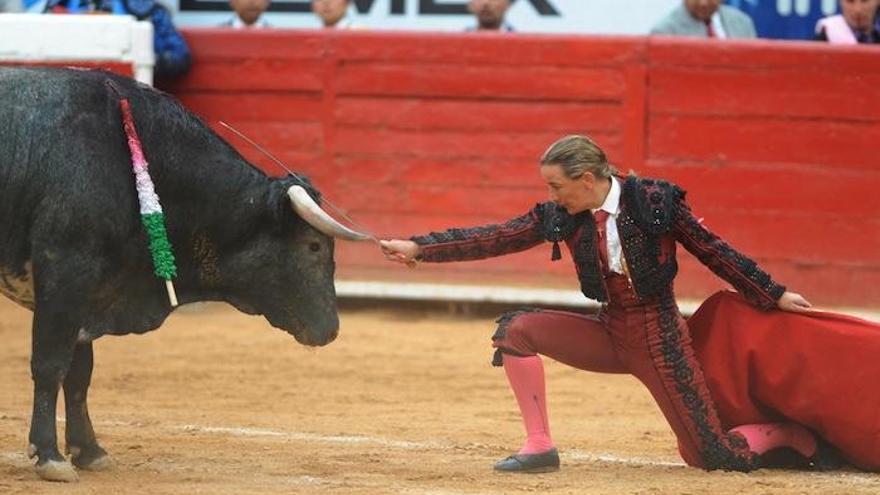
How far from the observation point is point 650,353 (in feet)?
18.0

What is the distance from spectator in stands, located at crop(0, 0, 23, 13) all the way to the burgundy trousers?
221 inches

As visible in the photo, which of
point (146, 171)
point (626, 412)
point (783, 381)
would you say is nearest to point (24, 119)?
point (146, 171)

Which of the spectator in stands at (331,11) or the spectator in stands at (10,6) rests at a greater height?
the spectator in stands at (331,11)

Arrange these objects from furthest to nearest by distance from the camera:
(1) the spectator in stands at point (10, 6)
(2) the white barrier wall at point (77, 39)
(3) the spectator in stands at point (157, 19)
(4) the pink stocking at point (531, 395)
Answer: (1) the spectator in stands at point (10, 6)
(3) the spectator in stands at point (157, 19)
(2) the white barrier wall at point (77, 39)
(4) the pink stocking at point (531, 395)

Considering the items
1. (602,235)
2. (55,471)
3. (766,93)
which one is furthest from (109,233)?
(766,93)

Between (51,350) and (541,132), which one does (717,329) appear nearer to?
(51,350)

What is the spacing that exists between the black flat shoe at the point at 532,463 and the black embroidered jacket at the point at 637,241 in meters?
0.46

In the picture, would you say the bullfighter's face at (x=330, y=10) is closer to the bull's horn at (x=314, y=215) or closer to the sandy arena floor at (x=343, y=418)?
the sandy arena floor at (x=343, y=418)

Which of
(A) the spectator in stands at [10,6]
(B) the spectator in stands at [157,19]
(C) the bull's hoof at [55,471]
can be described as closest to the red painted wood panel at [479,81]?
(B) the spectator in stands at [157,19]

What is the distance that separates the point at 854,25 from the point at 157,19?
326 centimetres

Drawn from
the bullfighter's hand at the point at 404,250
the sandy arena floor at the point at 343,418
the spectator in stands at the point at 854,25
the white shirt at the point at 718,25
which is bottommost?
the sandy arena floor at the point at 343,418

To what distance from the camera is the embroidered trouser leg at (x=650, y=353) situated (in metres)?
5.50

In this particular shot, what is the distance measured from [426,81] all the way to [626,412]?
2.96 metres

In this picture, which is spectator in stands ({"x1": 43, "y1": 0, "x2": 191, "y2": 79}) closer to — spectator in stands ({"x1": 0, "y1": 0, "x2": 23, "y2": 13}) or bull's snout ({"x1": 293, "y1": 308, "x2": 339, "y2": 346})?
spectator in stands ({"x1": 0, "y1": 0, "x2": 23, "y2": 13})
